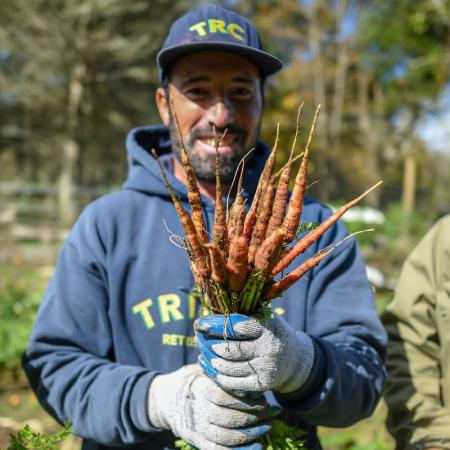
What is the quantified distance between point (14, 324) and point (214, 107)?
170 inches

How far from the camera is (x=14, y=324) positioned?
17.8 feet

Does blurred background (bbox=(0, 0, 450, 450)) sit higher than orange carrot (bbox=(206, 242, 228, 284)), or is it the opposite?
blurred background (bbox=(0, 0, 450, 450))

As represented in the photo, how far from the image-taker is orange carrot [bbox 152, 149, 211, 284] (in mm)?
1469

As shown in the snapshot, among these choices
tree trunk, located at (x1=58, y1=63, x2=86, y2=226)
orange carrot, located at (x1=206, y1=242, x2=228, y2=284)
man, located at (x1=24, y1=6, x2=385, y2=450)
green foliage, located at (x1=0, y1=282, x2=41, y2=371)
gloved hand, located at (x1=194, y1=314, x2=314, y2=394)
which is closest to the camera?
orange carrot, located at (x1=206, y1=242, x2=228, y2=284)

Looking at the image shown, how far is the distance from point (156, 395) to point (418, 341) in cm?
124

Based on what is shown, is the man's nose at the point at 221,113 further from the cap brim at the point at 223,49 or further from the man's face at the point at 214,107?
the cap brim at the point at 223,49

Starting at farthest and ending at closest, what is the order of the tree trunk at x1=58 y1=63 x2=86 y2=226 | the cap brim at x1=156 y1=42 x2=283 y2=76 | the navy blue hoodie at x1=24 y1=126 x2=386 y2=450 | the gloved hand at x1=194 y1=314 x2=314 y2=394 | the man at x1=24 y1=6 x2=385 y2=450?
the tree trunk at x1=58 y1=63 x2=86 y2=226 < the cap brim at x1=156 y1=42 x2=283 y2=76 < the navy blue hoodie at x1=24 y1=126 x2=386 y2=450 < the man at x1=24 y1=6 x2=385 y2=450 < the gloved hand at x1=194 y1=314 x2=314 y2=394

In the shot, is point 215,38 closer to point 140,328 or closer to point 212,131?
point 212,131

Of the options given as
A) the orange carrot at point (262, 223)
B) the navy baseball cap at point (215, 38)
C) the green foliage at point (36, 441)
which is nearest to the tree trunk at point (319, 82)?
the navy baseball cap at point (215, 38)

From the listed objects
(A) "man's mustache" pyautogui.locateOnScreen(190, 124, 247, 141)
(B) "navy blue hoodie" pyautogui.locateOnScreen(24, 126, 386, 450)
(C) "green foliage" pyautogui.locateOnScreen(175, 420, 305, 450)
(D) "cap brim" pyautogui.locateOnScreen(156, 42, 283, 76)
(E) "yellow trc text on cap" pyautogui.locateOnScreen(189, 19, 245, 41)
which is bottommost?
(C) "green foliage" pyautogui.locateOnScreen(175, 420, 305, 450)

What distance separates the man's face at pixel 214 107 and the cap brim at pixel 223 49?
38 millimetres

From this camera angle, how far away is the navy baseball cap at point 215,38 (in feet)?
6.77

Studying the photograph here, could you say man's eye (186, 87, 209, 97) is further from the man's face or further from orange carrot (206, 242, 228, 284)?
orange carrot (206, 242, 228, 284)

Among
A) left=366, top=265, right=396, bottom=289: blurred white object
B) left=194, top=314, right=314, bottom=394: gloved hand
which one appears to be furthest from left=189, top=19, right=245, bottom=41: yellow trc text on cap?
left=366, top=265, right=396, bottom=289: blurred white object
